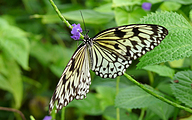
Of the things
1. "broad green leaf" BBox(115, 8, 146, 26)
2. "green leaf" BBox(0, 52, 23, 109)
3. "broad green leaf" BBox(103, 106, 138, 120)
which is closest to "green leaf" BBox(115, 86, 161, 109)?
"broad green leaf" BBox(103, 106, 138, 120)

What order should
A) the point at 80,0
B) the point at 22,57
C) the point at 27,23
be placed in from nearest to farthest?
the point at 22,57
the point at 27,23
the point at 80,0

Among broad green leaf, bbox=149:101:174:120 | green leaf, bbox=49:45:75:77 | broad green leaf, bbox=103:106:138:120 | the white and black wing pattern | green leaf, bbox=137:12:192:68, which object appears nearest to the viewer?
green leaf, bbox=137:12:192:68

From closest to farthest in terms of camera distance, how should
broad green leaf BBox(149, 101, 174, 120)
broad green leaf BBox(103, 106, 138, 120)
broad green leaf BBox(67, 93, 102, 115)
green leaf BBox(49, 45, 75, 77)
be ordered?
1. broad green leaf BBox(149, 101, 174, 120)
2. broad green leaf BBox(103, 106, 138, 120)
3. broad green leaf BBox(67, 93, 102, 115)
4. green leaf BBox(49, 45, 75, 77)

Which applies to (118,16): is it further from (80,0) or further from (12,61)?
(80,0)

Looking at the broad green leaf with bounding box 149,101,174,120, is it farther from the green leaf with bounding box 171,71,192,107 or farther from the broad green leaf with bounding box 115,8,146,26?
the broad green leaf with bounding box 115,8,146,26

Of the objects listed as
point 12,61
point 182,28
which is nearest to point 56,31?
point 12,61

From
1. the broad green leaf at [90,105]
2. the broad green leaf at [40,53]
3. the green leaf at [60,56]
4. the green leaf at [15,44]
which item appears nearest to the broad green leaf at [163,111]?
the broad green leaf at [90,105]
